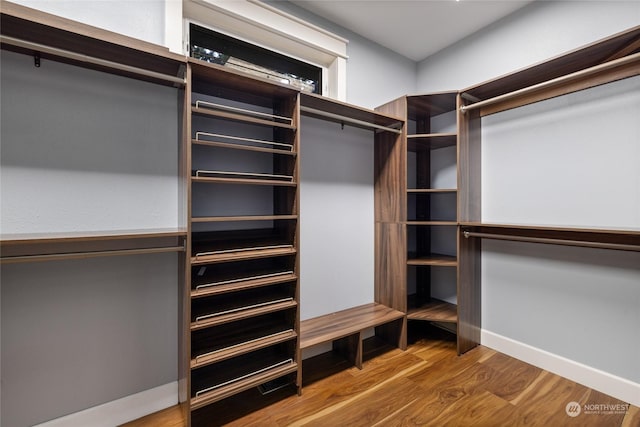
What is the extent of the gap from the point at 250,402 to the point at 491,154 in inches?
104

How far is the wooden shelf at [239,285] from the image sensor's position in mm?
1463

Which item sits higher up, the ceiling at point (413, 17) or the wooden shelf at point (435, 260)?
the ceiling at point (413, 17)

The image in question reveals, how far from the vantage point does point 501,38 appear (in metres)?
2.34

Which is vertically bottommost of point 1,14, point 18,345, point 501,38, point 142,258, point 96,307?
point 18,345

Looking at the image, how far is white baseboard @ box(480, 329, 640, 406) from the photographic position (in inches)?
67.9

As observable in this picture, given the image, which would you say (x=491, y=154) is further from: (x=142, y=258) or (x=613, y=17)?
(x=142, y=258)

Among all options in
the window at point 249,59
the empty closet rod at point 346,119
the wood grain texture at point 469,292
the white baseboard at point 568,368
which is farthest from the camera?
the wood grain texture at point 469,292

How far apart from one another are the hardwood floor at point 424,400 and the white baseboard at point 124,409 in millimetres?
48

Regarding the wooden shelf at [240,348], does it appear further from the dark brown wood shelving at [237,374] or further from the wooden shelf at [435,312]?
the wooden shelf at [435,312]

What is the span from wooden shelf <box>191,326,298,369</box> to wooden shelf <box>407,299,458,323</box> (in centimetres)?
119

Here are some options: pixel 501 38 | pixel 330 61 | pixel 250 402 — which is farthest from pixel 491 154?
pixel 250 402

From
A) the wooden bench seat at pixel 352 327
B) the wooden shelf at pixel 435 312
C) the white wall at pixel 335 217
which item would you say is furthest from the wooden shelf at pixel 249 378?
the wooden shelf at pixel 435 312

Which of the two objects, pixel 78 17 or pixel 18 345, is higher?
pixel 78 17

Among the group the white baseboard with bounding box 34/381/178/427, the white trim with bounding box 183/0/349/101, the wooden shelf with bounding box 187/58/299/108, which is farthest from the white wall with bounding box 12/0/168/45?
the white baseboard with bounding box 34/381/178/427
